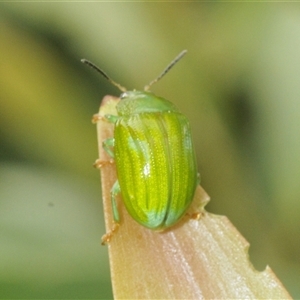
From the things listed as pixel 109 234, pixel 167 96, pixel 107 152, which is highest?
pixel 167 96

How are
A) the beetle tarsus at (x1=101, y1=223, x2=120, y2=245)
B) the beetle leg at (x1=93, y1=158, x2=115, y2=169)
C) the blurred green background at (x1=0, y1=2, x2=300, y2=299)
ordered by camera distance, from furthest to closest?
the blurred green background at (x1=0, y1=2, x2=300, y2=299)
the beetle leg at (x1=93, y1=158, x2=115, y2=169)
the beetle tarsus at (x1=101, y1=223, x2=120, y2=245)

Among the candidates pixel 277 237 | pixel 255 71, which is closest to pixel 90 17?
pixel 255 71

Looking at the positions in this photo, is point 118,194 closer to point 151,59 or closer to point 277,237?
point 277,237

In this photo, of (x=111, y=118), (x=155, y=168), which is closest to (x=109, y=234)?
(x=155, y=168)

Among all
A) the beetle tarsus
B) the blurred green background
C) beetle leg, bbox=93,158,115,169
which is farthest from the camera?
the blurred green background

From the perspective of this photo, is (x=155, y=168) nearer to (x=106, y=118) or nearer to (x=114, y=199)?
(x=114, y=199)

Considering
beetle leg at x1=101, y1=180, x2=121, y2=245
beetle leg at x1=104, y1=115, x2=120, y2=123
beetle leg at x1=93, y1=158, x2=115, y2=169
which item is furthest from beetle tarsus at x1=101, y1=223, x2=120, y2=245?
beetle leg at x1=104, y1=115, x2=120, y2=123

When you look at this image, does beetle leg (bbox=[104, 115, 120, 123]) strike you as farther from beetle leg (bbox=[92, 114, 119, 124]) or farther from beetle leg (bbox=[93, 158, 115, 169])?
beetle leg (bbox=[93, 158, 115, 169])
